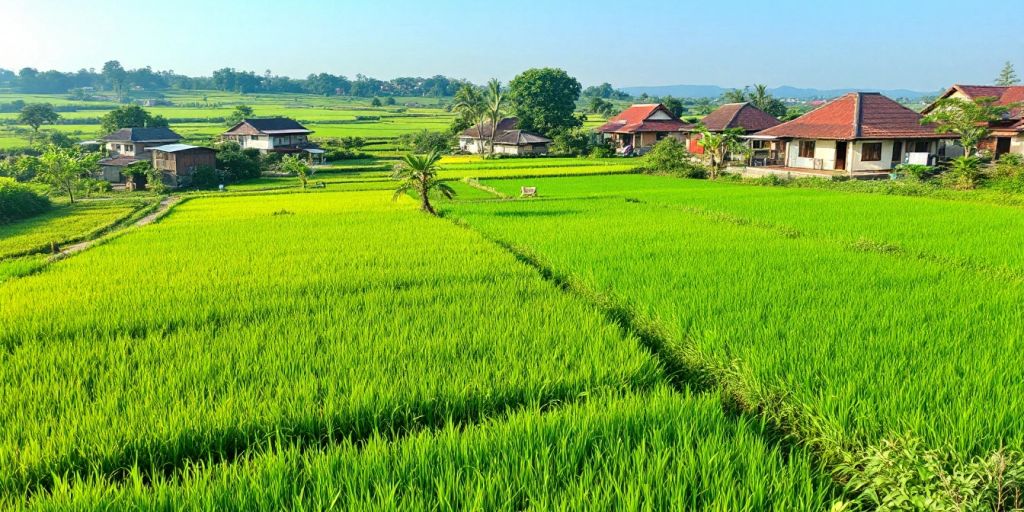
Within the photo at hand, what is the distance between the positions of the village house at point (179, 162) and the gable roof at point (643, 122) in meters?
27.9

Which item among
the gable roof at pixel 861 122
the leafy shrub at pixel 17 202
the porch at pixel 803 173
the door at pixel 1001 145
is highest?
the gable roof at pixel 861 122

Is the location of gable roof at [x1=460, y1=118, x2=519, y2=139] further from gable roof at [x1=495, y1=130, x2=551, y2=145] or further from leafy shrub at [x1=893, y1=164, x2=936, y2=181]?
leafy shrub at [x1=893, y1=164, x2=936, y2=181]

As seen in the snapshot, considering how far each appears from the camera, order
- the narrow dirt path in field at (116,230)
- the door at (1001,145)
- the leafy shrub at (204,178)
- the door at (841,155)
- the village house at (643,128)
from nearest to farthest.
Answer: the narrow dirt path in field at (116,230)
the door at (841,155)
the door at (1001,145)
the leafy shrub at (204,178)
the village house at (643,128)

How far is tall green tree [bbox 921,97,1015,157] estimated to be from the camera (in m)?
22.1

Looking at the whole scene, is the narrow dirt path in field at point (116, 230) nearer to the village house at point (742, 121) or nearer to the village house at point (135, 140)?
the village house at point (135, 140)

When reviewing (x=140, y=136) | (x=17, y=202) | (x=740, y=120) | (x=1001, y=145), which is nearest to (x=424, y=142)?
(x=140, y=136)

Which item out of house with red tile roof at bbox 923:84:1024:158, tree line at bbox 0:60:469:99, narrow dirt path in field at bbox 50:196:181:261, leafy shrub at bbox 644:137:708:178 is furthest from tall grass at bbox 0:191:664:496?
tree line at bbox 0:60:469:99

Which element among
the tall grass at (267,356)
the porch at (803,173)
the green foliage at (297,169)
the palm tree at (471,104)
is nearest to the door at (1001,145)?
the porch at (803,173)

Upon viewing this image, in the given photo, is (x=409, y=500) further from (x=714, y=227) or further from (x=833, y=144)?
(x=833, y=144)

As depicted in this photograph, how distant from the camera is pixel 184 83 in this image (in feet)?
470

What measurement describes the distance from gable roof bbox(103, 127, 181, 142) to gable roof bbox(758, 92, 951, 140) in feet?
136

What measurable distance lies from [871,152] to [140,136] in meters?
46.0

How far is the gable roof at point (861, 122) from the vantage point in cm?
2391

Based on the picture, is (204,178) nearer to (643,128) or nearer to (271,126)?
(271,126)
